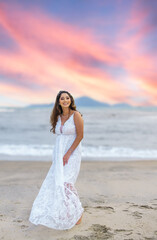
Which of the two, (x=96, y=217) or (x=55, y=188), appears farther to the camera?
(x=96, y=217)

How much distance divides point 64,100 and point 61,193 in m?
1.22

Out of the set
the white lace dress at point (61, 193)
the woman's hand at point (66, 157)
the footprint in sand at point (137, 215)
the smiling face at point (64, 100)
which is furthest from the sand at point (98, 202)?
the smiling face at point (64, 100)

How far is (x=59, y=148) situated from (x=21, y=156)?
6.12 meters

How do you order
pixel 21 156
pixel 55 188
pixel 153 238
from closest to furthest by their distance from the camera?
pixel 153 238
pixel 55 188
pixel 21 156

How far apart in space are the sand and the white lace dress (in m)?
0.14

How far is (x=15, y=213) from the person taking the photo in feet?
12.2

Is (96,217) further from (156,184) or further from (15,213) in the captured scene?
(156,184)

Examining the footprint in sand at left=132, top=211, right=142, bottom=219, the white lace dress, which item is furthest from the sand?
the white lace dress

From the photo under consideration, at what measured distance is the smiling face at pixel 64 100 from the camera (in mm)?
3328

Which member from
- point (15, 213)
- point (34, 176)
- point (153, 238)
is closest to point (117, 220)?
point (153, 238)

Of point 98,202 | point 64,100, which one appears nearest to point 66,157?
point 64,100

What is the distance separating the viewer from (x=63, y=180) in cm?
318

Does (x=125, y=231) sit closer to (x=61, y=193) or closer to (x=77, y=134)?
(x=61, y=193)

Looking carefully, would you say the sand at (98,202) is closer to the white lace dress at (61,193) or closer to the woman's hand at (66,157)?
the white lace dress at (61,193)
